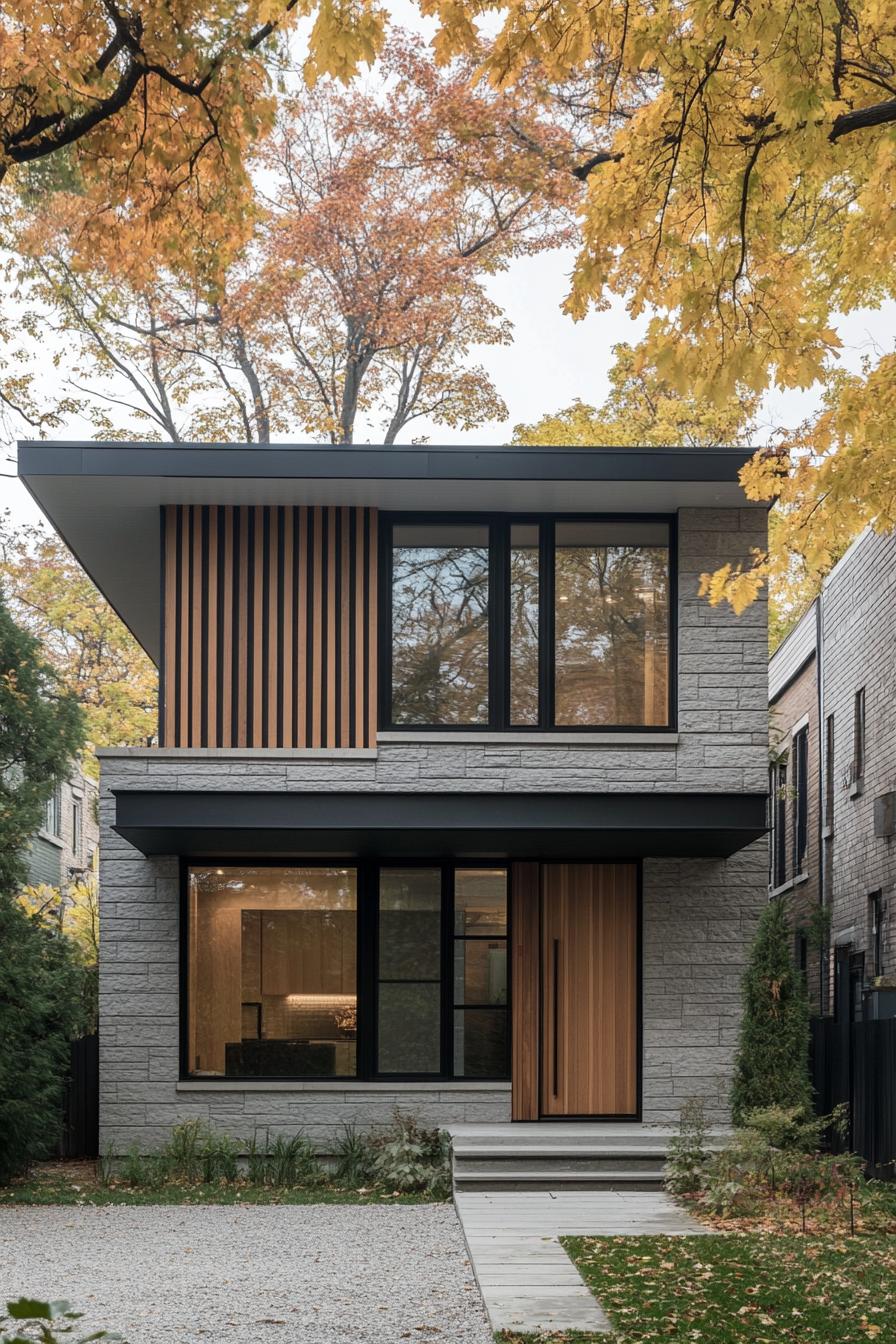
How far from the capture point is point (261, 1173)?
1262 cm

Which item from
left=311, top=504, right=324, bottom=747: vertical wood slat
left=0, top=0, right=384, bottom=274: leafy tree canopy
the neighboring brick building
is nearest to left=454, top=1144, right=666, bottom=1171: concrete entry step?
left=311, top=504, right=324, bottom=747: vertical wood slat

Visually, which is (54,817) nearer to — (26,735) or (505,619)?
(26,735)

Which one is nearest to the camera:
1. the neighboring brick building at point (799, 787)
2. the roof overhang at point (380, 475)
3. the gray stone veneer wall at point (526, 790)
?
the roof overhang at point (380, 475)

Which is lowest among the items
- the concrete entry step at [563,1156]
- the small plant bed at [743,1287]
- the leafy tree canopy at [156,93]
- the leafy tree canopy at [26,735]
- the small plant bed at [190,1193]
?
the small plant bed at [190,1193]

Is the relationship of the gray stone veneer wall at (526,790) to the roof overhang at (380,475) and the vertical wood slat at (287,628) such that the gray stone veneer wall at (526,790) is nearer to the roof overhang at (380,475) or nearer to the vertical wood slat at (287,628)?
the vertical wood slat at (287,628)

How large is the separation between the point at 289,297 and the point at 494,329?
11.1 feet

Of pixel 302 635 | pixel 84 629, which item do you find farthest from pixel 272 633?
pixel 84 629

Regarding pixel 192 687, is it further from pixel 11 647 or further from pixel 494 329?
pixel 494 329

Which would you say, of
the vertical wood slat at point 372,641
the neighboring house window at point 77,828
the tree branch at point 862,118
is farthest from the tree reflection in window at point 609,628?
the neighboring house window at point 77,828

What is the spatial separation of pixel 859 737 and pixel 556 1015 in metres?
5.25

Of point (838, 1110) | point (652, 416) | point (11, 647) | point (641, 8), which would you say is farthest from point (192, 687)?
point (652, 416)

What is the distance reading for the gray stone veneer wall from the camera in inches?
515

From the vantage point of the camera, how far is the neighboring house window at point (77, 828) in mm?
31673

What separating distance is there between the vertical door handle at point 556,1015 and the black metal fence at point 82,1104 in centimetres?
450
